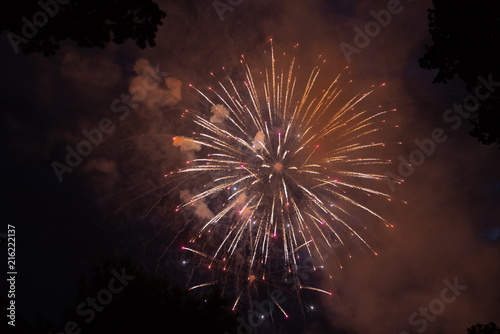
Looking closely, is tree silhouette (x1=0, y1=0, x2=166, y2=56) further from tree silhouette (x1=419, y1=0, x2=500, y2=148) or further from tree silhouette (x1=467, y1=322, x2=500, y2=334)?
tree silhouette (x1=467, y1=322, x2=500, y2=334)

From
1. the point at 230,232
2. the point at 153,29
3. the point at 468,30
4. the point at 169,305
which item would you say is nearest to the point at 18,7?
the point at 153,29

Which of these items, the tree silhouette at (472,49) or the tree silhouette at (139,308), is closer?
the tree silhouette at (472,49)

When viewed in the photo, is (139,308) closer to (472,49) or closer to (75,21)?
(75,21)

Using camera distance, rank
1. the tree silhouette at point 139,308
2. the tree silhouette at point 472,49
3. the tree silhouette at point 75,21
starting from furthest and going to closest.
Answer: the tree silhouette at point 139,308 < the tree silhouette at point 472,49 < the tree silhouette at point 75,21

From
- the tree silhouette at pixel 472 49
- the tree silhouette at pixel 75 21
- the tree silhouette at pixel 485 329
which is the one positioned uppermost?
the tree silhouette at pixel 75 21

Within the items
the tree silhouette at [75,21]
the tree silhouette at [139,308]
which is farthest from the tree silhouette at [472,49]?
the tree silhouette at [139,308]

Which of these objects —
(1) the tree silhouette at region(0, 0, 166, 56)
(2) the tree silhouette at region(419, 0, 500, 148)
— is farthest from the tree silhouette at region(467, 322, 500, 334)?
(1) the tree silhouette at region(0, 0, 166, 56)

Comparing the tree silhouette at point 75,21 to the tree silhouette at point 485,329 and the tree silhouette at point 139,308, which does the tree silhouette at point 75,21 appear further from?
the tree silhouette at point 485,329
